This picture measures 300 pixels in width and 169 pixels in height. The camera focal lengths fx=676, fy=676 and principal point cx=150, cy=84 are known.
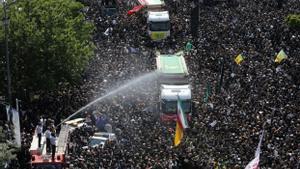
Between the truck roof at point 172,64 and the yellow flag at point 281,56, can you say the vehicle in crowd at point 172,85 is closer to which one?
the truck roof at point 172,64

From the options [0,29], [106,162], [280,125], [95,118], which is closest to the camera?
[106,162]

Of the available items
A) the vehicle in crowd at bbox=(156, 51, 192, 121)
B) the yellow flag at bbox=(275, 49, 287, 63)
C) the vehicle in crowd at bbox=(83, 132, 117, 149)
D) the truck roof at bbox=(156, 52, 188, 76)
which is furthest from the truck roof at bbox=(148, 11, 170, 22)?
the vehicle in crowd at bbox=(83, 132, 117, 149)

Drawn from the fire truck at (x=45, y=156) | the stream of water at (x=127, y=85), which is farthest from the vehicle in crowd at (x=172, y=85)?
the fire truck at (x=45, y=156)

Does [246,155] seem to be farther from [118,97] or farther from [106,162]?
[118,97]

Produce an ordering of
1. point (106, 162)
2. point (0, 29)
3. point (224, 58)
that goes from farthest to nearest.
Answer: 1. point (224, 58)
2. point (0, 29)
3. point (106, 162)

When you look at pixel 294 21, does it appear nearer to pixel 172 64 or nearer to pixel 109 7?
pixel 172 64

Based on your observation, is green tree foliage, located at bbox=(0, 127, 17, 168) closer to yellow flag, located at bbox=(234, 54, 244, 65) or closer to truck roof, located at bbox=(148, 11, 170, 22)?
yellow flag, located at bbox=(234, 54, 244, 65)

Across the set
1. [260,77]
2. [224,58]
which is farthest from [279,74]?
[224,58]
